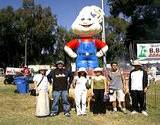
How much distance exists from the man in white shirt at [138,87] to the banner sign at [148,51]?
354 cm

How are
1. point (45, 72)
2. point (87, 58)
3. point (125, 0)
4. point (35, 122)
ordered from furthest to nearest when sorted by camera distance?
point (125, 0), point (87, 58), point (45, 72), point (35, 122)

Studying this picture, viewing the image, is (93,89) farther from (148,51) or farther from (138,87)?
(148,51)

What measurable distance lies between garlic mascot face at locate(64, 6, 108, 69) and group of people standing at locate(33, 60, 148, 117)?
7.21ft

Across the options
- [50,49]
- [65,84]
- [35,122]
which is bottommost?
[35,122]

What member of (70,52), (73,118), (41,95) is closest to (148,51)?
A: (70,52)

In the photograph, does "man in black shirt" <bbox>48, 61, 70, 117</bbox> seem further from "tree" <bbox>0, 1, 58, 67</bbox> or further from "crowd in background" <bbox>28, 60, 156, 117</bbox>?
"tree" <bbox>0, 1, 58, 67</bbox>

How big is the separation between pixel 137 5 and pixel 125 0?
1.78 m

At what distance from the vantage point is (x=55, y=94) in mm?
15242

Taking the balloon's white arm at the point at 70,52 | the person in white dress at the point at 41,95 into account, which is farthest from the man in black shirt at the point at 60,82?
the balloon's white arm at the point at 70,52

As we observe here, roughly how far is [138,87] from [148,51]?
447 cm

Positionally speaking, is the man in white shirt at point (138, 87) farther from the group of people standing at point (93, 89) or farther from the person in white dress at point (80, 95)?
the person in white dress at point (80, 95)

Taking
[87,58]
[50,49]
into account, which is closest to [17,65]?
[50,49]

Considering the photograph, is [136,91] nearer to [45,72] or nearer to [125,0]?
[45,72]

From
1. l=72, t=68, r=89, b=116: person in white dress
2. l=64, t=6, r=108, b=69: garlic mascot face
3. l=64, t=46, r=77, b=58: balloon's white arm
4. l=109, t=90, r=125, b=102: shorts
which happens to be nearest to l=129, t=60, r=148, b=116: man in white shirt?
l=109, t=90, r=125, b=102: shorts
